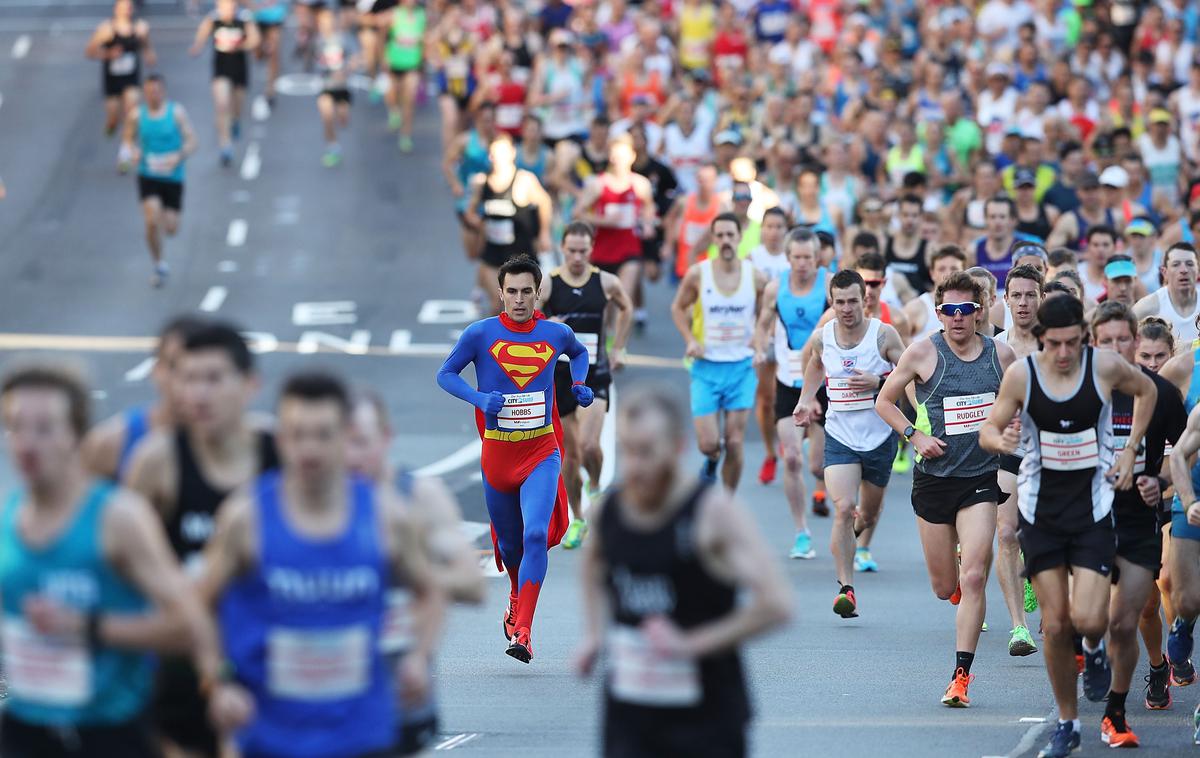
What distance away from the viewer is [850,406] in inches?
523

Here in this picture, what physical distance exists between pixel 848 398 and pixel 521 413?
6.99 ft

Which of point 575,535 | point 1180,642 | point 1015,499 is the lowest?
point 575,535

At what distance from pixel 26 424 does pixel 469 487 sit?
11918mm

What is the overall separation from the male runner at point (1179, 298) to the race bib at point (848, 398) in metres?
1.93

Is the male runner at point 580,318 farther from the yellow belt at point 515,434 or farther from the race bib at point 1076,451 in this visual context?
the race bib at point 1076,451

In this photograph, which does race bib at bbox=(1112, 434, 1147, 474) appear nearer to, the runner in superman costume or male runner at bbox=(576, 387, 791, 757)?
the runner in superman costume

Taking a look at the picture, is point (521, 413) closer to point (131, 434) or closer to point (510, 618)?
point (510, 618)

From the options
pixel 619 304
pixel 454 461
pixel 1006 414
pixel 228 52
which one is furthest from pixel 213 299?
pixel 1006 414

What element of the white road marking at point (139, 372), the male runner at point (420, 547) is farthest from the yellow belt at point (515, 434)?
the white road marking at point (139, 372)

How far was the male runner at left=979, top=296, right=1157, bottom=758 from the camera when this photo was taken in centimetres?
988

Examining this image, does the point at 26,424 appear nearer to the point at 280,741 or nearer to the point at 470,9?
the point at 280,741

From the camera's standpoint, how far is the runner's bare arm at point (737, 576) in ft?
21.6

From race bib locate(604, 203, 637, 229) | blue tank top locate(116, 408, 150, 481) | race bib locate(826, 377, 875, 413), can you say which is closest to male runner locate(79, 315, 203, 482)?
blue tank top locate(116, 408, 150, 481)

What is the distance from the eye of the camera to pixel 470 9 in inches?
1262
